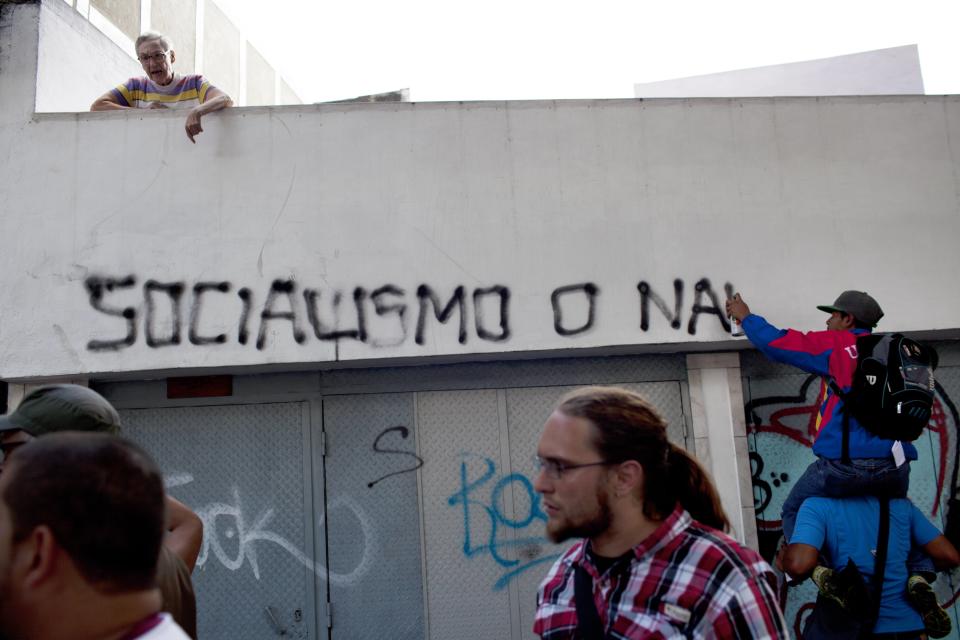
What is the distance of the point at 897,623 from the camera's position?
13.3 feet

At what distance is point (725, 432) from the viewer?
616cm

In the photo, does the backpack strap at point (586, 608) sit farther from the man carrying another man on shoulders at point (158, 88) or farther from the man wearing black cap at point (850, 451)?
the man carrying another man on shoulders at point (158, 88)

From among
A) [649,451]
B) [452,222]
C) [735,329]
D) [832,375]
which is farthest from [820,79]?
[649,451]

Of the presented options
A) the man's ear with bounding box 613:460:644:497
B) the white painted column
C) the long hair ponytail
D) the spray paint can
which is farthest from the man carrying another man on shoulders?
the man's ear with bounding box 613:460:644:497

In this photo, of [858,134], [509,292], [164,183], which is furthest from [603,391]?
[858,134]

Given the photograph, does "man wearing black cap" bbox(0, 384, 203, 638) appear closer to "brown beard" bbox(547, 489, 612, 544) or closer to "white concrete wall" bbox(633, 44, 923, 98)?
"brown beard" bbox(547, 489, 612, 544)

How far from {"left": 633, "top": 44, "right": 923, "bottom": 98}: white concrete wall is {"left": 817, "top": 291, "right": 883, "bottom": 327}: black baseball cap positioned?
7449mm

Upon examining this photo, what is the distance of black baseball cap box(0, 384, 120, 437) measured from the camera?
262 centimetres

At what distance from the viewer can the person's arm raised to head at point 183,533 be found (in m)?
3.13

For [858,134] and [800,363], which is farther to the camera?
[858,134]

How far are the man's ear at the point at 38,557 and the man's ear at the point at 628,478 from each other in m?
1.36

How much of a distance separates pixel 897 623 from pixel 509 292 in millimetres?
2955

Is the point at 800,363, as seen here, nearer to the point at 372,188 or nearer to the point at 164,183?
the point at 372,188

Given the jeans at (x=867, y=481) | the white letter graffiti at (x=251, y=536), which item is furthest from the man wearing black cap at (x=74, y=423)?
the white letter graffiti at (x=251, y=536)
